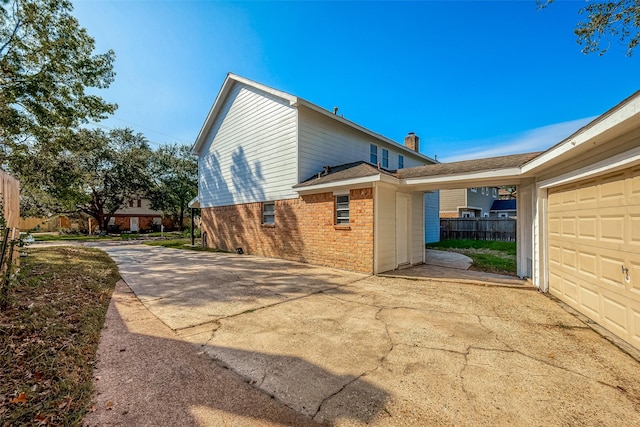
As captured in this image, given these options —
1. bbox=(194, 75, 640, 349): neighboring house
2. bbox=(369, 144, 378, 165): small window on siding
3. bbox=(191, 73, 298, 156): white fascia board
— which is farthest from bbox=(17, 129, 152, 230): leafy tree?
bbox=(369, 144, 378, 165): small window on siding

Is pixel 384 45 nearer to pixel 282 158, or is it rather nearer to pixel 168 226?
pixel 282 158

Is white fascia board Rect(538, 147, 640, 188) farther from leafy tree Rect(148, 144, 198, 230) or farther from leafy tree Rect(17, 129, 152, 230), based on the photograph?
leafy tree Rect(148, 144, 198, 230)

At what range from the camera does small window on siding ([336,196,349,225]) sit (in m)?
8.78

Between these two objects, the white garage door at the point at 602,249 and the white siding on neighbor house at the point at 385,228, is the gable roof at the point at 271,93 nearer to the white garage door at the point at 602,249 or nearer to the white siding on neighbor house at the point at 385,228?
the white siding on neighbor house at the point at 385,228

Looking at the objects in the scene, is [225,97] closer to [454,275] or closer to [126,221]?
[454,275]

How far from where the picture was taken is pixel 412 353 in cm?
325

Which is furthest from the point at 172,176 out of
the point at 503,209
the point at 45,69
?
the point at 503,209

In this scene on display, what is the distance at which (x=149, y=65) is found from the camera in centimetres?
1130

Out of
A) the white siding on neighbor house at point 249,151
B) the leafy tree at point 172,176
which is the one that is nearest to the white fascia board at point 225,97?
the white siding on neighbor house at point 249,151

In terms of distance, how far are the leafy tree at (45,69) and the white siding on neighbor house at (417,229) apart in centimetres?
1616

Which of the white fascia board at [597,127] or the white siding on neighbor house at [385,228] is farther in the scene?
the white siding on neighbor house at [385,228]

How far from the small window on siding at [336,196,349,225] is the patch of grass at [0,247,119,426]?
6387 millimetres

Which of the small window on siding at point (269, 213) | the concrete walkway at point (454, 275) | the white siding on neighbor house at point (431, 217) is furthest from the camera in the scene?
the white siding on neighbor house at point (431, 217)

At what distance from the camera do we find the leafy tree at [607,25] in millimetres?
6591
